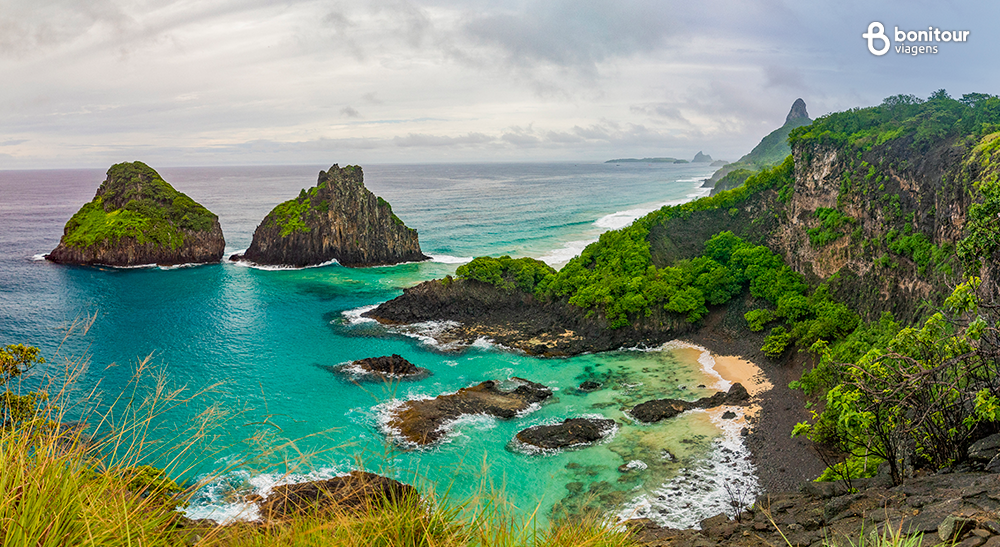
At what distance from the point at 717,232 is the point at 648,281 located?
33.2 feet

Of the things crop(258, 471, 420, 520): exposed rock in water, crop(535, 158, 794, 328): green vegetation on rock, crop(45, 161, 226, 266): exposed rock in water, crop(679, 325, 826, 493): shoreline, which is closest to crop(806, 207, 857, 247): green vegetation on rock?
crop(535, 158, 794, 328): green vegetation on rock

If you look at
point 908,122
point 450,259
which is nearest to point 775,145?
point 450,259

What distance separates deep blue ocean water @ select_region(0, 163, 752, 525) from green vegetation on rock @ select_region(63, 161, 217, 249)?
4322mm

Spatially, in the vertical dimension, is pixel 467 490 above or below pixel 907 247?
below

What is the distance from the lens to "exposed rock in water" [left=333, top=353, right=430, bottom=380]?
113ft

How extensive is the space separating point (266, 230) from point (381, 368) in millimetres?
39315

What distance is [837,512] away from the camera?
1331cm

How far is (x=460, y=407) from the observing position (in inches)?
1168

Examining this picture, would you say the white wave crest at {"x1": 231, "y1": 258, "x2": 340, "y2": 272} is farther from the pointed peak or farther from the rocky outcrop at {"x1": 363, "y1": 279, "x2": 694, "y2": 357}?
the pointed peak

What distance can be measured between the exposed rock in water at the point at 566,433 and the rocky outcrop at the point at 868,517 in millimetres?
7185

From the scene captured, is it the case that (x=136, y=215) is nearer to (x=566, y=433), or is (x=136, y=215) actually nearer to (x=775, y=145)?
(x=566, y=433)

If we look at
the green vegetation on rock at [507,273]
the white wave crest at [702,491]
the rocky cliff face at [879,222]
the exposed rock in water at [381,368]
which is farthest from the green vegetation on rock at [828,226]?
the exposed rock in water at [381,368]

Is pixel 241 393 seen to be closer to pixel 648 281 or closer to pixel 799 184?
pixel 648 281

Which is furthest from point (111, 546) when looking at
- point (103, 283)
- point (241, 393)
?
point (103, 283)
